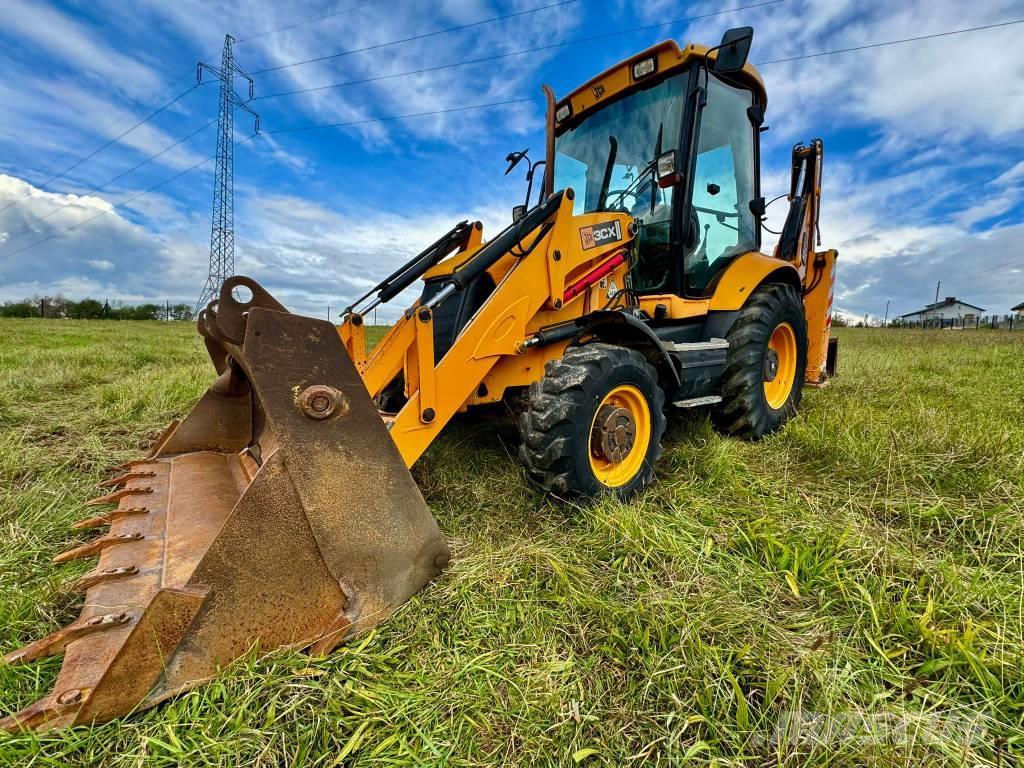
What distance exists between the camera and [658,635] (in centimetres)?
168

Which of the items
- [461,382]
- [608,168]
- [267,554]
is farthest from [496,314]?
[608,168]

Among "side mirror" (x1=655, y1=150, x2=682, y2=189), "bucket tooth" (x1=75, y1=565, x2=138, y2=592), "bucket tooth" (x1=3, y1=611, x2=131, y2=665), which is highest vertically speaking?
"side mirror" (x1=655, y1=150, x2=682, y2=189)

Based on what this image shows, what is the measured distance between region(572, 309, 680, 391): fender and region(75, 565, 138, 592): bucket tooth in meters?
2.28

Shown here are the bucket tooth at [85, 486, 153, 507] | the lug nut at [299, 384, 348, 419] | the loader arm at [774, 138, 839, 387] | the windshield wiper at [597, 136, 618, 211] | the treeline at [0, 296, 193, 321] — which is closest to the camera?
the lug nut at [299, 384, 348, 419]

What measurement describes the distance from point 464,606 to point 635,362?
1.55 metres

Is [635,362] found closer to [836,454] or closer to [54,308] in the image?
[836,454]

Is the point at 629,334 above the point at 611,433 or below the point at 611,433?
above

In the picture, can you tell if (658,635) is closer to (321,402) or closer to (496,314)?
(321,402)

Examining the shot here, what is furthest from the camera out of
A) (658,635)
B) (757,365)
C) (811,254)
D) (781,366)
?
(811,254)

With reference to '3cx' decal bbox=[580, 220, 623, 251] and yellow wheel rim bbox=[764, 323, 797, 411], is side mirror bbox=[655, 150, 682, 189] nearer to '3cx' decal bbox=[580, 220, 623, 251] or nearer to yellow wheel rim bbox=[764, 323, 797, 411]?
'3cx' decal bbox=[580, 220, 623, 251]

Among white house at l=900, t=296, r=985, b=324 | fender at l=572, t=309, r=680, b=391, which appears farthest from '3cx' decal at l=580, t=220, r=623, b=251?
white house at l=900, t=296, r=985, b=324

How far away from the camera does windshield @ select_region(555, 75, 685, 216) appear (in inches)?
142

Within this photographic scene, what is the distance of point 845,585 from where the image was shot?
194 centimetres

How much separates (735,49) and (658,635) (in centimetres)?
324
